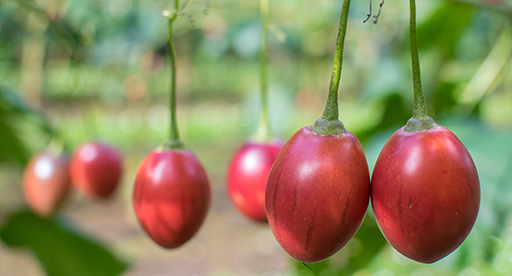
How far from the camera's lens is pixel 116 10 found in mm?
2230

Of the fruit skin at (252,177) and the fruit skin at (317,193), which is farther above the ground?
the fruit skin at (317,193)

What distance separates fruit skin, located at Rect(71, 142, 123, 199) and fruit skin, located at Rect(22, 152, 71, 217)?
0.18 feet

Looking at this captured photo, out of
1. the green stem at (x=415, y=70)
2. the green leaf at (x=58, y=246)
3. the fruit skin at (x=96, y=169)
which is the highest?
the green stem at (x=415, y=70)

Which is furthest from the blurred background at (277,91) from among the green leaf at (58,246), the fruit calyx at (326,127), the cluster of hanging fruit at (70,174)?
the fruit calyx at (326,127)

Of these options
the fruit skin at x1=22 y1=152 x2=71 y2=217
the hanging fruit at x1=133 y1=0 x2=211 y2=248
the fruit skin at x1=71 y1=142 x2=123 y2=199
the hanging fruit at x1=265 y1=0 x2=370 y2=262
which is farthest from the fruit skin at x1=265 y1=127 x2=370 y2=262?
the fruit skin at x1=22 y1=152 x2=71 y2=217

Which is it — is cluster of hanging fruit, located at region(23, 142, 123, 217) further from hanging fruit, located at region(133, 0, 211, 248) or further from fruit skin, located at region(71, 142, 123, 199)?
hanging fruit, located at region(133, 0, 211, 248)

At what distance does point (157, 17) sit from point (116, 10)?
498 millimetres

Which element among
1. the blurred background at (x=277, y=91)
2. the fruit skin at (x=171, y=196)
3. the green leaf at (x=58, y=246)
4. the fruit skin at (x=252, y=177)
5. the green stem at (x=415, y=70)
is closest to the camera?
the green stem at (x=415, y=70)

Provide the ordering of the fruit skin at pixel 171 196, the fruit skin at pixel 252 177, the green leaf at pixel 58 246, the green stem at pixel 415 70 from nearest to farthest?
the green stem at pixel 415 70 < the fruit skin at pixel 171 196 < the fruit skin at pixel 252 177 < the green leaf at pixel 58 246

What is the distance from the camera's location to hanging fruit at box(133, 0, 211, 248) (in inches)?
24.2

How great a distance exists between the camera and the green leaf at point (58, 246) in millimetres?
1441

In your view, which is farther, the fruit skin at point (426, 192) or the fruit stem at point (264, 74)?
the fruit stem at point (264, 74)

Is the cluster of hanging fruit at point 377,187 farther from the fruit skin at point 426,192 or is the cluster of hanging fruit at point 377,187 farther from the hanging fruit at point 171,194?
the hanging fruit at point 171,194

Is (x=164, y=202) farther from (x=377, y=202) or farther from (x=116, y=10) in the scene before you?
(x=116, y=10)
